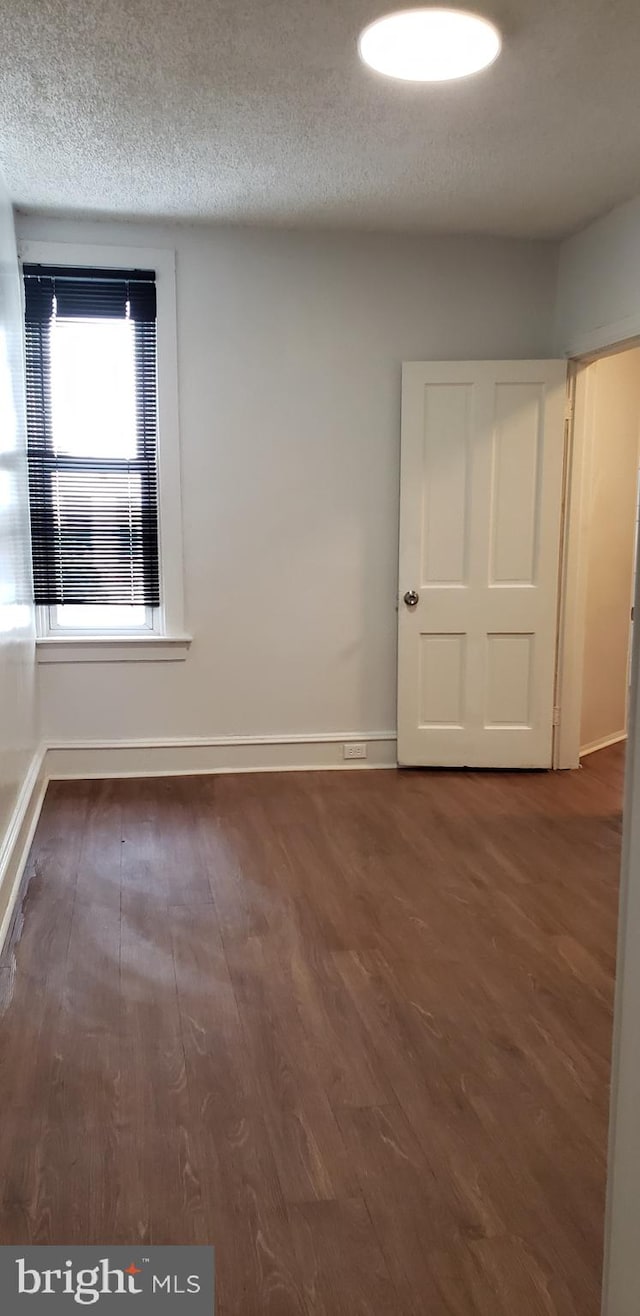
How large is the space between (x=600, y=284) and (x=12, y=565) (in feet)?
9.57

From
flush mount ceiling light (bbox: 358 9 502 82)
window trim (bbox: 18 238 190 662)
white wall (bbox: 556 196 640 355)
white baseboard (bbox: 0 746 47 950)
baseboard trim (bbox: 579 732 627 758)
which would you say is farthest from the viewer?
baseboard trim (bbox: 579 732 627 758)

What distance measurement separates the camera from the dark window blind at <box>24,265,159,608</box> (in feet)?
15.5

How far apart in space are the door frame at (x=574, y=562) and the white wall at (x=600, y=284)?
0.15 metres

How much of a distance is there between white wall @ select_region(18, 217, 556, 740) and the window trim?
5 centimetres

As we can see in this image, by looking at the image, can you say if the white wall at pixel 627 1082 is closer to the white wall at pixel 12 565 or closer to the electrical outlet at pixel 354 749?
the white wall at pixel 12 565

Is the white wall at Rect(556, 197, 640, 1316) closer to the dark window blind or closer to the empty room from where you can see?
the empty room

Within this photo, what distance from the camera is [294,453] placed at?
16.4ft

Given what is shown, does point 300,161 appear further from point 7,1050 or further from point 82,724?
point 7,1050

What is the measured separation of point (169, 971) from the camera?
305cm

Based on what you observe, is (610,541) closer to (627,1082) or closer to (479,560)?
(479,560)

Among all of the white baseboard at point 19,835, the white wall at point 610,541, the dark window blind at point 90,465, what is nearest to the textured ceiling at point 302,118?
the dark window blind at point 90,465

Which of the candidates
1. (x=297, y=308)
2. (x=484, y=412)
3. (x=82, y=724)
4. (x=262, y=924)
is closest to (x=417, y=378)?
(x=484, y=412)

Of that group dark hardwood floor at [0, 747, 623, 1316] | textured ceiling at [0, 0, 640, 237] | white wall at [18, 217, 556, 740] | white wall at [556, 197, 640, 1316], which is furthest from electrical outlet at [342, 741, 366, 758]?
white wall at [556, 197, 640, 1316]

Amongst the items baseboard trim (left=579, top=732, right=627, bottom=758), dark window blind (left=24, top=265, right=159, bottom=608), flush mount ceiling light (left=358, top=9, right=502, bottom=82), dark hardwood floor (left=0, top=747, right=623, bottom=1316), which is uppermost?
flush mount ceiling light (left=358, top=9, right=502, bottom=82)
